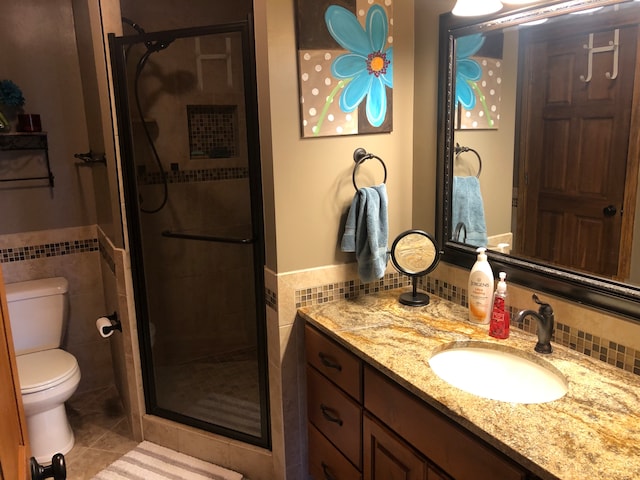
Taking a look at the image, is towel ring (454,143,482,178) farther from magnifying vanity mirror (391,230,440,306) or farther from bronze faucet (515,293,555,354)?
bronze faucet (515,293,555,354)

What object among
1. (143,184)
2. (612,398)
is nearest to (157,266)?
(143,184)

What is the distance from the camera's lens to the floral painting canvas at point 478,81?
1782 mm

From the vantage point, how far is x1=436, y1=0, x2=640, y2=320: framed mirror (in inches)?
55.7

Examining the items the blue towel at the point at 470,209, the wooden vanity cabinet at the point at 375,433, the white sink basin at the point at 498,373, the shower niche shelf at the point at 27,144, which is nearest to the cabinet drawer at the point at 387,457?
the wooden vanity cabinet at the point at 375,433

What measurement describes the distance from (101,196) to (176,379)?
1014mm

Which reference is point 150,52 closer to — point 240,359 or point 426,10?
point 426,10

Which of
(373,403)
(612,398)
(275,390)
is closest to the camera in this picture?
(612,398)

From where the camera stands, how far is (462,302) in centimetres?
199

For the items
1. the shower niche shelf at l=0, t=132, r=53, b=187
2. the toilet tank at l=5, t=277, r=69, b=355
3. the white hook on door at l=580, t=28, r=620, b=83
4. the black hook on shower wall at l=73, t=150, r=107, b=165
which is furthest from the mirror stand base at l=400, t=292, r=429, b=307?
the shower niche shelf at l=0, t=132, r=53, b=187

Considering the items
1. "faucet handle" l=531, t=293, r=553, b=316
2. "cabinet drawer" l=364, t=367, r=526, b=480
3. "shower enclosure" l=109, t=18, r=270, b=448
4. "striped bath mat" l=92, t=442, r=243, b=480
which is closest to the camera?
"cabinet drawer" l=364, t=367, r=526, b=480

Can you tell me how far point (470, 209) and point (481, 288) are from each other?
0.34m

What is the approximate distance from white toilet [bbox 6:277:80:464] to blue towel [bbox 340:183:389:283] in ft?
4.97

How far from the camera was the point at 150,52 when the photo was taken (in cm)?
A: 238

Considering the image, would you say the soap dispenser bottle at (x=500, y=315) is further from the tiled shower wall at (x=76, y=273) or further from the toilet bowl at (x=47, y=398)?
the tiled shower wall at (x=76, y=273)
